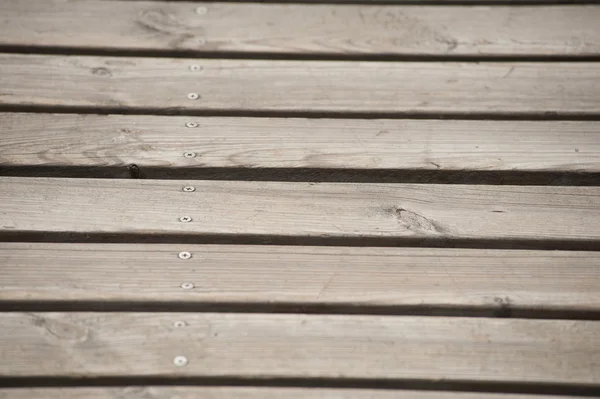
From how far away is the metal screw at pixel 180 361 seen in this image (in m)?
1.27

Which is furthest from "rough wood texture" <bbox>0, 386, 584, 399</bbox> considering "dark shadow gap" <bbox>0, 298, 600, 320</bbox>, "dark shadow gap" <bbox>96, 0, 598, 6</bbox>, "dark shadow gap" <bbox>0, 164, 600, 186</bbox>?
"dark shadow gap" <bbox>96, 0, 598, 6</bbox>

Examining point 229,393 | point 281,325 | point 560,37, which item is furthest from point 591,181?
point 229,393

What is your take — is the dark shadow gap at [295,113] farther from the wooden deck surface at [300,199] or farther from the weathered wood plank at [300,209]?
the weathered wood plank at [300,209]

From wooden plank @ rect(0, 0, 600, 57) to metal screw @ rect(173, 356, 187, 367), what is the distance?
0.89 meters

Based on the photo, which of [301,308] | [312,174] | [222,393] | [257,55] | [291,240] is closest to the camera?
[222,393]

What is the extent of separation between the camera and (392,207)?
5.03 ft

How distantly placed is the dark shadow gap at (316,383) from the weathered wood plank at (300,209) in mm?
314

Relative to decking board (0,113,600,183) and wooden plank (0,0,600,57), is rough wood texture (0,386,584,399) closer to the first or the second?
decking board (0,113,600,183)

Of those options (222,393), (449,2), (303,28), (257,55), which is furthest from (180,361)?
(449,2)

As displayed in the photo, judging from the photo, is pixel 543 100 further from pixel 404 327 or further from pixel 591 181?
pixel 404 327

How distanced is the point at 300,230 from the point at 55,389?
54 cm

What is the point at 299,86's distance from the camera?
5.89ft

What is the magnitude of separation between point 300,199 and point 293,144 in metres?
0.17

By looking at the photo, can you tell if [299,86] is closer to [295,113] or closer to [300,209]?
[295,113]
